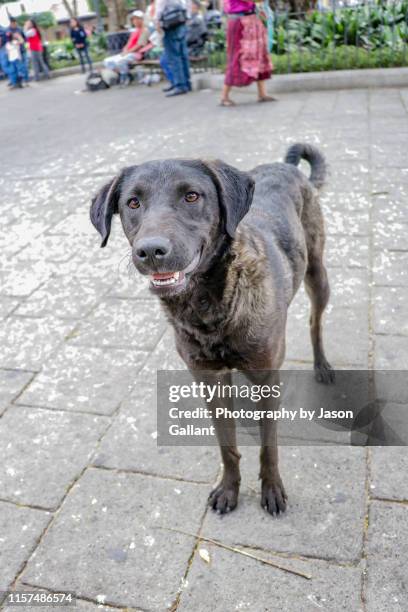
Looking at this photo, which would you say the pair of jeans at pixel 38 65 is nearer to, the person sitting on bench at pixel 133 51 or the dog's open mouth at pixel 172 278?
the person sitting on bench at pixel 133 51

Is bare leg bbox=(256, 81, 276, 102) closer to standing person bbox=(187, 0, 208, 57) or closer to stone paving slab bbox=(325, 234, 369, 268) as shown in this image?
standing person bbox=(187, 0, 208, 57)

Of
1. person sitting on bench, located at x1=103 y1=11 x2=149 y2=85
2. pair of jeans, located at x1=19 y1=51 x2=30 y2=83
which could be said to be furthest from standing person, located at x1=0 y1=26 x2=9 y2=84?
person sitting on bench, located at x1=103 y1=11 x2=149 y2=85

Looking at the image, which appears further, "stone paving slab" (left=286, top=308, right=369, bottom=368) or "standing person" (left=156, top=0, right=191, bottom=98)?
"standing person" (left=156, top=0, right=191, bottom=98)

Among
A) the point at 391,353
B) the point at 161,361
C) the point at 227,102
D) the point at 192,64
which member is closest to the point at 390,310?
the point at 391,353

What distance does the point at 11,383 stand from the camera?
355 cm

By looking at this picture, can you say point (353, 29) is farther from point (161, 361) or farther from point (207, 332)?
point (207, 332)

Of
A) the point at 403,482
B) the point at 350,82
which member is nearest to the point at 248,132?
the point at 350,82

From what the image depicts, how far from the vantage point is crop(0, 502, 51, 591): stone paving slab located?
233cm

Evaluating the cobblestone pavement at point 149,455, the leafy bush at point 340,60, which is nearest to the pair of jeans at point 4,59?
the leafy bush at point 340,60

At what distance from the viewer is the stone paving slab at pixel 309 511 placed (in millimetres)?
2285

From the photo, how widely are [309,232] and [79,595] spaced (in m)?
2.32

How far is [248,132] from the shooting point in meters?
8.12

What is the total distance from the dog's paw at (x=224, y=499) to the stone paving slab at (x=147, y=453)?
0.15 metres

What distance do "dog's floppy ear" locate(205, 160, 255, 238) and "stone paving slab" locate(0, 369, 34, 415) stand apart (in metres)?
2.08
